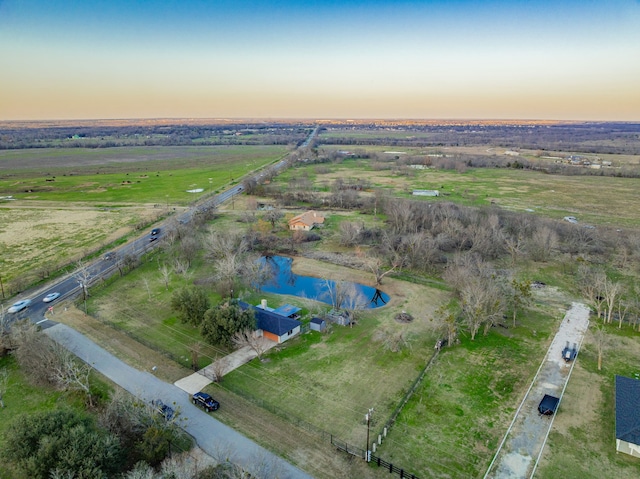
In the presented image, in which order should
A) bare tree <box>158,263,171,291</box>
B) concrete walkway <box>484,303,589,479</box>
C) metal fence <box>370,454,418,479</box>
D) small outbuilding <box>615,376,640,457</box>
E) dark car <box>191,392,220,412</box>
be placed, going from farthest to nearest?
bare tree <box>158,263,171,291</box>, dark car <box>191,392,220,412</box>, small outbuilding <box>615,376,640,457</box>, concrete walkway <box>484,303,589,479</box>, metal fence <box>370,454,418,479</box>

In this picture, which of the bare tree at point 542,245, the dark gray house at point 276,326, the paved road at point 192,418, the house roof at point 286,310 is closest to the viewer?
the paved road at point 192,418

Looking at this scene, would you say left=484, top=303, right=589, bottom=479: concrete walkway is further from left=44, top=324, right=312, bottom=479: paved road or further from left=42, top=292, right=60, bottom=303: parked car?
left=42, top=292, right=60, bottom=303: parked car

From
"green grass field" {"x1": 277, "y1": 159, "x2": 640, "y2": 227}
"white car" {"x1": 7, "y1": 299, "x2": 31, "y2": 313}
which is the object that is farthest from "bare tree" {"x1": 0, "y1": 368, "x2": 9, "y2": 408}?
"green grass field" {"x1": 277, "y1": 159, "x2": 640, "y2": 227}

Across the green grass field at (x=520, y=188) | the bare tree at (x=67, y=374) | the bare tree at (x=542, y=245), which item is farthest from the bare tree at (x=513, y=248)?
the bare tree at (x=67, y=374)

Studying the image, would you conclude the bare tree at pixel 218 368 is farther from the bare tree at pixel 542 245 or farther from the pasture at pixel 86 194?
the bare tree at pixel 542 245

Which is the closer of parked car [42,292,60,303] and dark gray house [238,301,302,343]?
Result: dark gray house [238,301,302,343]

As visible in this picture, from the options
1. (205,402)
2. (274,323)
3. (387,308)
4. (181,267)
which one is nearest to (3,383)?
(205,402)

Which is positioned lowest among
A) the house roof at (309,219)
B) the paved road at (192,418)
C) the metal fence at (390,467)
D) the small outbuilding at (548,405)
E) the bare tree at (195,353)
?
the metal fence at (390,467)

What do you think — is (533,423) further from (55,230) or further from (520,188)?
(520,188)

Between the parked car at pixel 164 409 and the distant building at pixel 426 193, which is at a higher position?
the distant building at pixel 426 193
